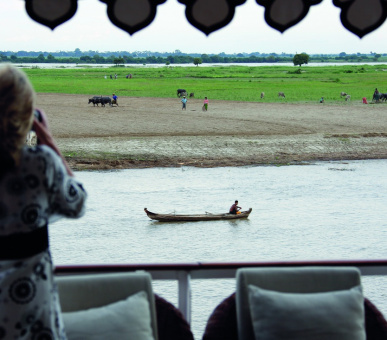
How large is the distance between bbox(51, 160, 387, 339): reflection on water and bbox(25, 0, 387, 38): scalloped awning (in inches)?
306

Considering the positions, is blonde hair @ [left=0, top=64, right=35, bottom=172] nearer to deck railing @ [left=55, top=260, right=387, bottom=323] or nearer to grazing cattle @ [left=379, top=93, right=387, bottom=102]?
deck railing @ [left=55, top=260, right=387, bottom=323]

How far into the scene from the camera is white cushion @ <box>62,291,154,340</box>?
1756 millimetres

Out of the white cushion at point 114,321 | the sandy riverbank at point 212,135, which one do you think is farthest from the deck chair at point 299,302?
the sandy riverbank at point 212,135

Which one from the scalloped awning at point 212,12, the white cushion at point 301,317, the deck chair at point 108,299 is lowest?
the white cushion at point 301,317

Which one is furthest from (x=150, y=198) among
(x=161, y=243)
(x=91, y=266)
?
(x=91, y=266)

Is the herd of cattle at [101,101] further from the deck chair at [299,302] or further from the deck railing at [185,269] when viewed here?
the deck chair at [299,302]

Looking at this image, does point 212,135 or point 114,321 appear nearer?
point 114,321

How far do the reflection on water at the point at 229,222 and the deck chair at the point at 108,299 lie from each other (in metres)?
7.76

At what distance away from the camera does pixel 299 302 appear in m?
1.88

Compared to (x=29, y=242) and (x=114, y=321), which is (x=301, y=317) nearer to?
(x=114, y=321)

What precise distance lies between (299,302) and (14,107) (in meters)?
1.06

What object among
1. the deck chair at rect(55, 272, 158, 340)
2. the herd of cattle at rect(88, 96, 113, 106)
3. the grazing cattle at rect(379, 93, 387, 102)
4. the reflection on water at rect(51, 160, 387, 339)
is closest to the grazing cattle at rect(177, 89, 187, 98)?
the herd of cattle at rect(88, 96, 113, 106)

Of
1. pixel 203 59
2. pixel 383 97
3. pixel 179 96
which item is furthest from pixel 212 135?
pixel 203 59

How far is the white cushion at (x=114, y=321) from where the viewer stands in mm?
1756
